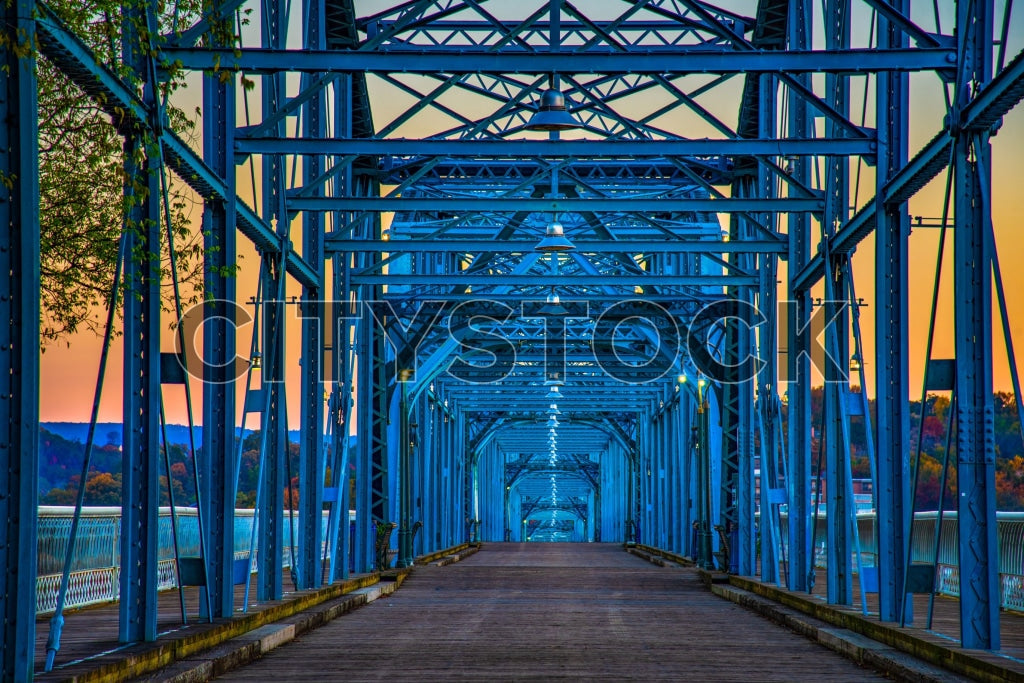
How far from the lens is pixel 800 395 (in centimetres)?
1934

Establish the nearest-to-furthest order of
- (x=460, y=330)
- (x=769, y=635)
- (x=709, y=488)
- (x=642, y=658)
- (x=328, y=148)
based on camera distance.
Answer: (x=642, y=658), (x=769, y=635), (x=328, y=148), (x=709, y=488), (x=460, y=330)

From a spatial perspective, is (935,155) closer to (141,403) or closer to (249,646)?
(141,403)

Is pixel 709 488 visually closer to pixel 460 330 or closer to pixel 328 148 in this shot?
pixel 460 330

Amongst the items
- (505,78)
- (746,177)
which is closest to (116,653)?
(505,78)

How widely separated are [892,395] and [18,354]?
8834 millimetres

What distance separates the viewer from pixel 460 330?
34.8 meters

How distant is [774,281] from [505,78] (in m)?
6.07

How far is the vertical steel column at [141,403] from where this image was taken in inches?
435

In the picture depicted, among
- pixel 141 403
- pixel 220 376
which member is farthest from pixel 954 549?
pixel 141 403

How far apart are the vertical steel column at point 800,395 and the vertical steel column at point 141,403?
10206 millimetres

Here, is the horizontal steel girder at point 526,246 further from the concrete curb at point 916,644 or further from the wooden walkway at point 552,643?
the concrete curb at point 916,644

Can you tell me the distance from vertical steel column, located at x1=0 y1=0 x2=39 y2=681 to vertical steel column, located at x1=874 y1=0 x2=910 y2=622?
8587 millimetres

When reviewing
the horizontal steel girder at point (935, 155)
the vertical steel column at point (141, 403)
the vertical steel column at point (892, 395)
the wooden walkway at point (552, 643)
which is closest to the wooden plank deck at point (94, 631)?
the vertical steel column at point (141, 403)

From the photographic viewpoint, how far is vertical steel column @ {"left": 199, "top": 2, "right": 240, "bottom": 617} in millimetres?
13688
